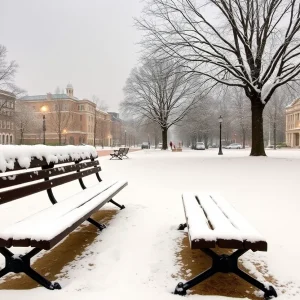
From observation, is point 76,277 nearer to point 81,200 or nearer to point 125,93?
point 81,200

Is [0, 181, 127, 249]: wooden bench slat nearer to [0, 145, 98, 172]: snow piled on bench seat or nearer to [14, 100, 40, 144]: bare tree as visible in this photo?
[0, 145, 98, 172]: snow piled on bench seat

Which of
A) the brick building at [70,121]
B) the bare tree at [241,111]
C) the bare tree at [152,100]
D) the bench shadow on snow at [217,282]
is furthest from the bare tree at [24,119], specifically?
the bench shadow on snow at [217,282]

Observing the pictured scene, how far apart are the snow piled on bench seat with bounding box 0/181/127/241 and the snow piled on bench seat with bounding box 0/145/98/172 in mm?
590

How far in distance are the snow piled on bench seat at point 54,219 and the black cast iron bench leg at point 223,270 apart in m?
1.17

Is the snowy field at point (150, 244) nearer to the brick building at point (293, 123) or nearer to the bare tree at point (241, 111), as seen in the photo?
the bare tree at point (241, 111)

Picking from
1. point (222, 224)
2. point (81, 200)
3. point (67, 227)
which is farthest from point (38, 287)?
point (222, 224)

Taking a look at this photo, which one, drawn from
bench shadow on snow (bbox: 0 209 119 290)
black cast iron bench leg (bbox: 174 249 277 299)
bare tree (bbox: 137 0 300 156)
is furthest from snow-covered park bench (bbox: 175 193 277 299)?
bare tree (bbox: 137 0 300 156)

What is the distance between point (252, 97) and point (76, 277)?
18459mm

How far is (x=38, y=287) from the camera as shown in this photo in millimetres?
2770

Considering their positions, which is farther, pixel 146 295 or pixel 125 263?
pixel 125 263

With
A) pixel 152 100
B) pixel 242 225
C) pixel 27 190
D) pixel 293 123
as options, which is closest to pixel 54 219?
pixel 27 190

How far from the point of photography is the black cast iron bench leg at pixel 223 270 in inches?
106

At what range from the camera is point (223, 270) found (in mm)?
2826

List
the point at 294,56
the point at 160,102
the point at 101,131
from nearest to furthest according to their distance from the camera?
the point at 294,56 → the point at 160,102 → the point at 101,131
